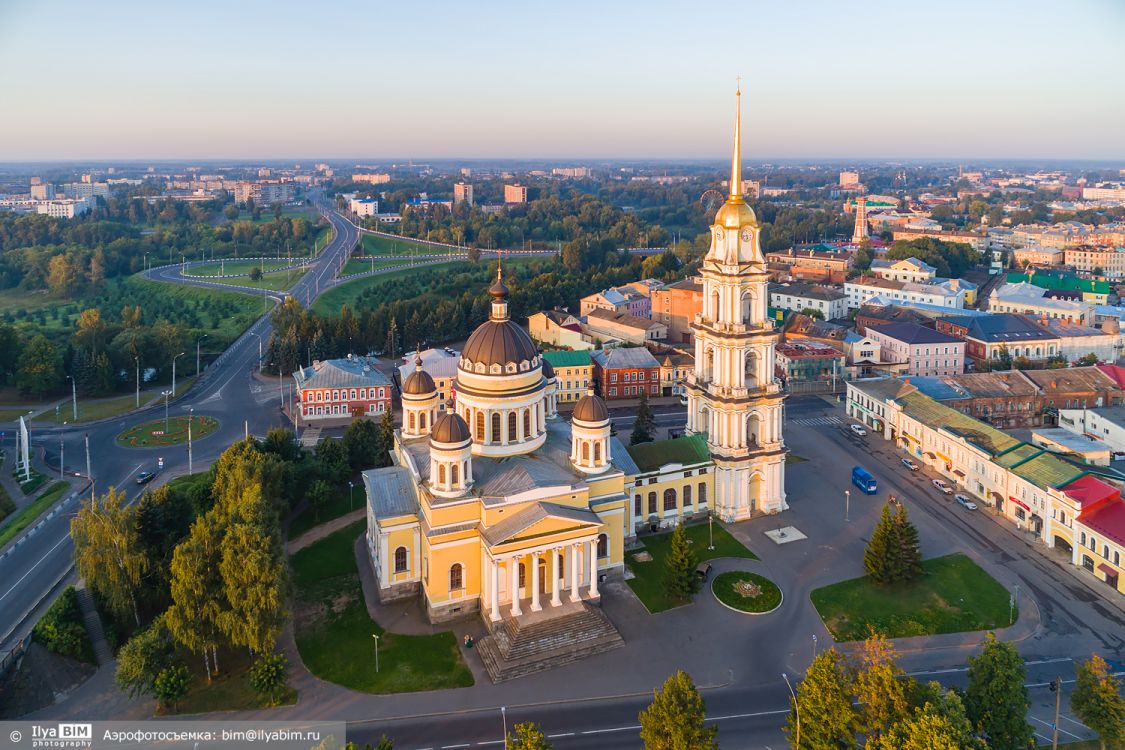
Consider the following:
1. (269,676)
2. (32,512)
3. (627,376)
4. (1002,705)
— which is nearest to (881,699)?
(1002,705)

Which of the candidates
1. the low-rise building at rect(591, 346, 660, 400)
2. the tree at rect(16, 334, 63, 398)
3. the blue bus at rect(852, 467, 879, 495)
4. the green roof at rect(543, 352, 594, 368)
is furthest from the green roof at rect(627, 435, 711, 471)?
the tree at rect(16, 334, 63, 398)

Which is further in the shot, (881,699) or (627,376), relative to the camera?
(627,376)

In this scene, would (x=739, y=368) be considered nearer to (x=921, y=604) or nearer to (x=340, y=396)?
(x=921, y=604)

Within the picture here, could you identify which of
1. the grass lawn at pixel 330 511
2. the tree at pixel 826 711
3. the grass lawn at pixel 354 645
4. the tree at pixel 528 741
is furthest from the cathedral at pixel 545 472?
the tree at pixel 826 711

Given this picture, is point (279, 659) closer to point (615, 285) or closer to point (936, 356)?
point (936, 356)

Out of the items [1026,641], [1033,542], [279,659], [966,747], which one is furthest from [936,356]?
[279,659]

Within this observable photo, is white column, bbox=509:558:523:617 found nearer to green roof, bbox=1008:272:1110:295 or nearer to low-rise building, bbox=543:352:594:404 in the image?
low-rise building, bbox=543:352:594:404

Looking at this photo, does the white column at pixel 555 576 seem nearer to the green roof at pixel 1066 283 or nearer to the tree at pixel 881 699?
the tree at pixel 881 699
